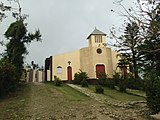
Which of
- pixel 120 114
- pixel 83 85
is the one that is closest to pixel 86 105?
pixel 120 114

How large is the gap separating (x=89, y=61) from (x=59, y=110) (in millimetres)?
22872

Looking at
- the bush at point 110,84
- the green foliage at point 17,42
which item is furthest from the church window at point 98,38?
the green foliage at point 17,42

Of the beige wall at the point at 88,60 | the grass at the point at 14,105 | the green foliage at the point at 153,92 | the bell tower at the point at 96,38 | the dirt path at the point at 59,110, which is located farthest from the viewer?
the bell tower at the point at 96,38

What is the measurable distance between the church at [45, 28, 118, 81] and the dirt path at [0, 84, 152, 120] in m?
19.2

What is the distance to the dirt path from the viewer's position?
1375 centimetres

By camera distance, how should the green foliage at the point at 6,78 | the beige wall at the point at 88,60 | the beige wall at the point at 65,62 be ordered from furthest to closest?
the beige wall at the point at 65,62, the beige wall at the point at 88,60, the green foliage at the point at 6,78

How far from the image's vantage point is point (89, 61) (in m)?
37.8

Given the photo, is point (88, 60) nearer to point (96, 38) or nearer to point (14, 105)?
point (96, 38)

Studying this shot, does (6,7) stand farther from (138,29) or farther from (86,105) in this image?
(138,29)

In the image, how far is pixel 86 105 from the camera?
16.5m

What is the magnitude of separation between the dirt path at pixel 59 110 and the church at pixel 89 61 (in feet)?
62.9

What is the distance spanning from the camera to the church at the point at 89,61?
37438 mm

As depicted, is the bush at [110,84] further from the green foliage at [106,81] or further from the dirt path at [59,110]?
the dirt path at [59,110]

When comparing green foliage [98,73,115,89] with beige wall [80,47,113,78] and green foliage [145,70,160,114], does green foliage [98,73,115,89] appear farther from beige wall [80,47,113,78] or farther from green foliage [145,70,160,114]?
green foliage [145,70,160,114]
